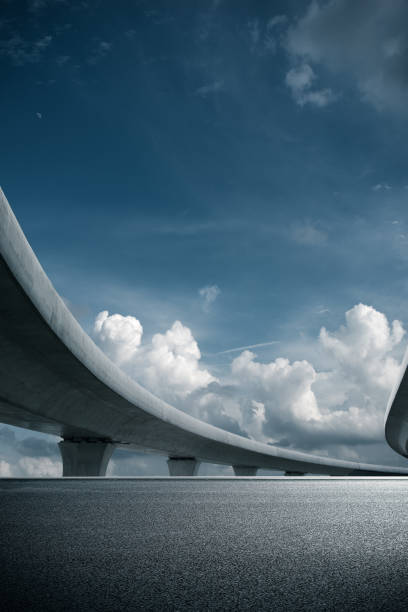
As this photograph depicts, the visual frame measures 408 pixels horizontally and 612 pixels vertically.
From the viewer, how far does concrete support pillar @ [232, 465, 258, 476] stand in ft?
229

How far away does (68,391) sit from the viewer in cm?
2725

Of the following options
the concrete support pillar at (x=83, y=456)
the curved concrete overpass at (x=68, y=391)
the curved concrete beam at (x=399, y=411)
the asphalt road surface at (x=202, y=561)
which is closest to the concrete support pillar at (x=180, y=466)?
the curved concrete overpass at (x=68, y=391)

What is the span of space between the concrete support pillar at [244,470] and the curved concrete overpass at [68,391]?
14.0 metres

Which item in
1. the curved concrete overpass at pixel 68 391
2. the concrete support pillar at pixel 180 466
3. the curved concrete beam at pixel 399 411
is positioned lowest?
the concrete support pillar at pixel 180 466

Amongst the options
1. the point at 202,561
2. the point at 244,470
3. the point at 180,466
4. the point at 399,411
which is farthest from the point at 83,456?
the point at 202,561

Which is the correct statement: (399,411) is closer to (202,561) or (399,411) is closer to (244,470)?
(244,470)

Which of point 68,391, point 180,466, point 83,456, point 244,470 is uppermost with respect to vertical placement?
point 68,391

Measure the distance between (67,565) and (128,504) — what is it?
159 inches

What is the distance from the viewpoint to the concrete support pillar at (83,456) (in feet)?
127

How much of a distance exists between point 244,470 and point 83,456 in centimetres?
3710

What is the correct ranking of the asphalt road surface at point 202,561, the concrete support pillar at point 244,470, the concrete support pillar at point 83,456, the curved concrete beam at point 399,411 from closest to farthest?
the asphalt road surface at point 202,561
the curved concrete beam at point 399,411
the concrete support pillar at point 83,456
the concrete support pillar at point 244,470

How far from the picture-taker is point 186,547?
11.8 feet

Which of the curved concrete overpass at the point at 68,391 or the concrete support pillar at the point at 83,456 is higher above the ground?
the curved concrete overpass at the point at 68,391

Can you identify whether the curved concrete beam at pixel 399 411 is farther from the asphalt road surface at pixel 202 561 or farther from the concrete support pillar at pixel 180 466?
the asphalt road surface at pixel 202 561
